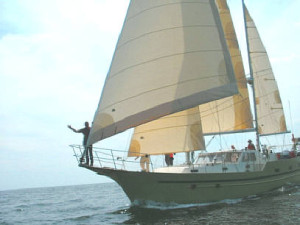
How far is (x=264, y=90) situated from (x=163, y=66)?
38.5ft

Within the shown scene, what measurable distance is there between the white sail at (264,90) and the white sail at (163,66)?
8939mm

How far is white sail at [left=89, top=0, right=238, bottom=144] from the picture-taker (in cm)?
1189

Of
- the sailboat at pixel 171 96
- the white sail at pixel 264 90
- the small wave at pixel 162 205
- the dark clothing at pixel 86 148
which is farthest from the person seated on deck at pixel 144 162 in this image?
the white sail at pixel 264 90

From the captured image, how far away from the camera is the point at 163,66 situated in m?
12.5

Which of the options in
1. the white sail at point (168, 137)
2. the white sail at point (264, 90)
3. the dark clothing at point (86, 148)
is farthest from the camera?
the white sail at point (264, 90)

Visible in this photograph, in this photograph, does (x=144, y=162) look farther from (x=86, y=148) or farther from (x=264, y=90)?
(x=264, y=90)

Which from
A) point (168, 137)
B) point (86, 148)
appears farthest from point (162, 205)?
point (86, 148)

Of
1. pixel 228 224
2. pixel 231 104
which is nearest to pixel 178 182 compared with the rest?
pixel 228 224

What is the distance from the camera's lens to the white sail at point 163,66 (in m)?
11.9

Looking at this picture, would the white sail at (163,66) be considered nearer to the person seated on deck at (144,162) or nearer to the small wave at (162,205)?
the person seated on deck at (144,162)

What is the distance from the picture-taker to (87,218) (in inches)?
579

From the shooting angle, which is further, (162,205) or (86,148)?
(162,205)

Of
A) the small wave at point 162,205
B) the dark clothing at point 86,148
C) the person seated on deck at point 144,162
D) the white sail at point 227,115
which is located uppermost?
the white sail at point 227,115

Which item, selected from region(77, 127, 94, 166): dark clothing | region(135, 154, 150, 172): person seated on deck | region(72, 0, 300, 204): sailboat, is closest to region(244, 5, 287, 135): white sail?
region(72, 0, 300, 204): sailboat
